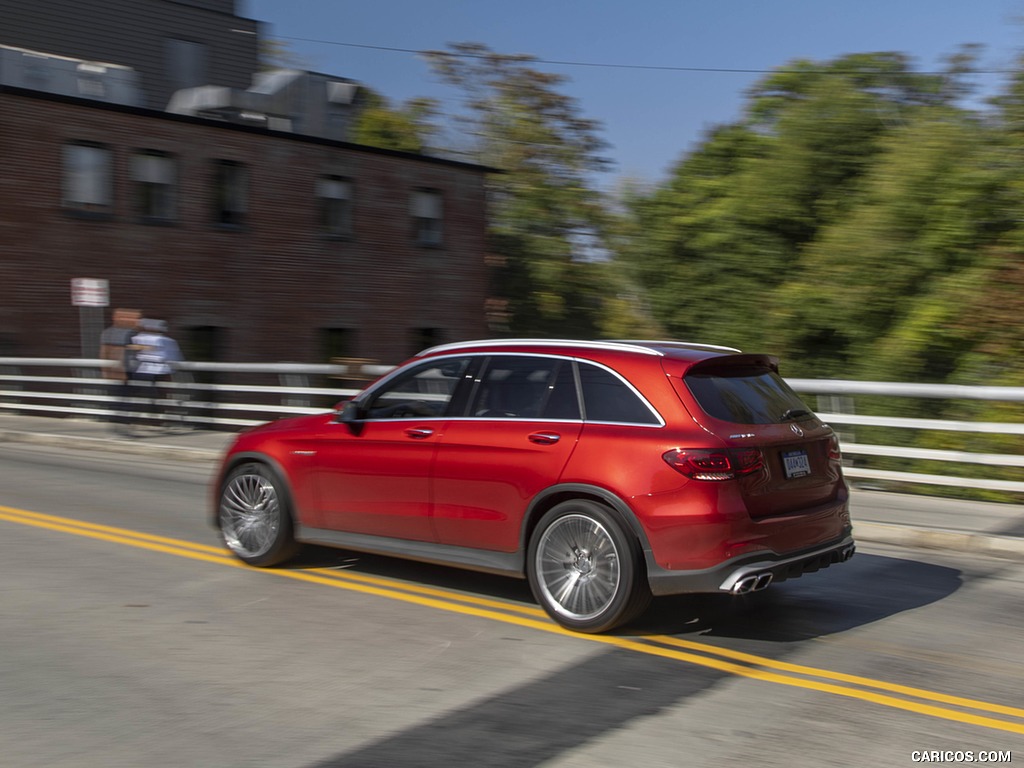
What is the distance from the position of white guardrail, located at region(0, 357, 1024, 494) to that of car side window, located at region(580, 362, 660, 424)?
488 cm

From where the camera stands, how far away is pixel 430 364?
7391 millimetres

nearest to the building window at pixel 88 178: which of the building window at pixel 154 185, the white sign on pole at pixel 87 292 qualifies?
the building window at pixel 154 185

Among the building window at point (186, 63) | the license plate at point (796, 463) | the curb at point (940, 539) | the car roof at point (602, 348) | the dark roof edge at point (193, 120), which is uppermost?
the building window at point (186, 63)

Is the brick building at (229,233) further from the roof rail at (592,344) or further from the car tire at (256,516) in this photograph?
the roof rail at (592,344)

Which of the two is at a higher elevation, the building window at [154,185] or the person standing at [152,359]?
the building window at [154,185]

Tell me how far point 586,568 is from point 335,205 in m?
26.5

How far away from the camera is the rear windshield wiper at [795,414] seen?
6629mm

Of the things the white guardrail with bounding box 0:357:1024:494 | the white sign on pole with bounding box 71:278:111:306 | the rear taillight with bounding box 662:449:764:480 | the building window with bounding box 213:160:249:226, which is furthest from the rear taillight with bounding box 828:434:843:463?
the building window with bounding box 213:160:249:226

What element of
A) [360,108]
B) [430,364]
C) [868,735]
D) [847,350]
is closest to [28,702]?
[430,364]

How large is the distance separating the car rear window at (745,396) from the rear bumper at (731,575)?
0.75m

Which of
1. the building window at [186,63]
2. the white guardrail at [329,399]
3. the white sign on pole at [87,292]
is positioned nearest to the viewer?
the white guardrail at [329,399]

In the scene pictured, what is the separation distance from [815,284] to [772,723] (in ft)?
47.8

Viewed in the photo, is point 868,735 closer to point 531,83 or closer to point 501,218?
point 501,218
